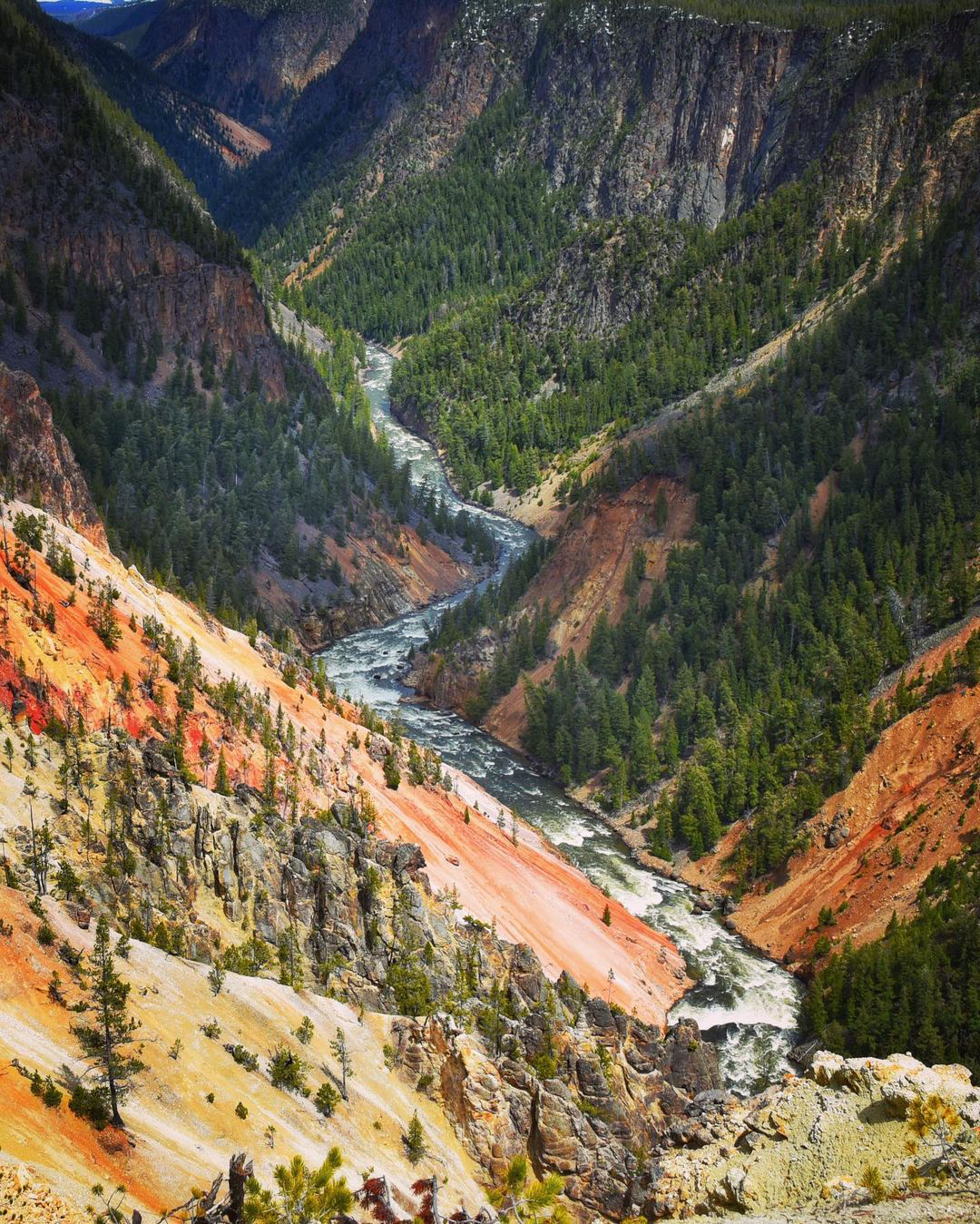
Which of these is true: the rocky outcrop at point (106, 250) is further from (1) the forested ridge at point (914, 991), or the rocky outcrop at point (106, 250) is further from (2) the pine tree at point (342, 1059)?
(2) the pine tree at point (342, 1059)

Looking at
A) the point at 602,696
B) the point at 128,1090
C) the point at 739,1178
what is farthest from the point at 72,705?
the point at 602,696

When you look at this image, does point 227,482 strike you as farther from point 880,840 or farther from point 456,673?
point 880,840

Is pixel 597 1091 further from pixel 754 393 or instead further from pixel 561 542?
pixel 754 393

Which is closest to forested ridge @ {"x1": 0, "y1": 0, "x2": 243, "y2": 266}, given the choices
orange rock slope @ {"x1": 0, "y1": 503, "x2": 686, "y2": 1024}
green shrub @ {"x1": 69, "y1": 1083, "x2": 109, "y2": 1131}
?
orange rock slope @ {"x1": 0, "y1": 503, "x2": 686, "y2": 1024}

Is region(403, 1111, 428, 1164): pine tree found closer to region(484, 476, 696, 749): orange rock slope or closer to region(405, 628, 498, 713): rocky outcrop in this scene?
region(484, 476, 696, 749): orange rock slope

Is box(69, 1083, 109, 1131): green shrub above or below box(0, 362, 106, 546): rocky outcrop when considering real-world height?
above

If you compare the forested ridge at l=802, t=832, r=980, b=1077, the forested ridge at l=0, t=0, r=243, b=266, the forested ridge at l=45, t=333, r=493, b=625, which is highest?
the forested ridge at l=0, t=0, r=243, b=266

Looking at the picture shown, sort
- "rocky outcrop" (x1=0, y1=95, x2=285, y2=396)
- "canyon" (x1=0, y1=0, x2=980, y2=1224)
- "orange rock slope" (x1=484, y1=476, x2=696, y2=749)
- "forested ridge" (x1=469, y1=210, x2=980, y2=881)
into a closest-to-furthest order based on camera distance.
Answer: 1. "canyon" (x1=0, y1=0, x2=980, y2=1224)
2. "forested ridge" (x1=469, y1=210, x2=980, y2=881)
3. "orange rock slope" (x1=484, y1=476, x2=696, y2=749)
4. "rocky outcrop" (x1=0, y1=95, x2=285, y2=396)
